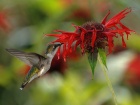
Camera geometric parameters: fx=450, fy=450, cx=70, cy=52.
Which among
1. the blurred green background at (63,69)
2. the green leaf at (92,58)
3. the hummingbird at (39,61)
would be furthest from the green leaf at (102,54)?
the blurred green background at (63,69)

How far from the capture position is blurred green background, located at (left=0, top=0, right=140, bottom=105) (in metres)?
1.74

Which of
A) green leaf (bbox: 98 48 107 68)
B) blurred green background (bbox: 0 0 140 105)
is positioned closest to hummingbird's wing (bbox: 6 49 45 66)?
green leaf (bbox: 98 48 107 68)

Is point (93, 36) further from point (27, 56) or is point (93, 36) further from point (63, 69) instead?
point (63, 69)

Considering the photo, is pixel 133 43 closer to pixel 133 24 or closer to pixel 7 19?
pixel 133 24

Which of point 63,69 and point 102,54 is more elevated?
point 102,54

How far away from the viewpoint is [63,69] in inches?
79.0

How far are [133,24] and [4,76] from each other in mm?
713

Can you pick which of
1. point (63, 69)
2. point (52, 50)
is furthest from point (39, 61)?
point (63, 69)

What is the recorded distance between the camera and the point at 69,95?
1685 millimetres

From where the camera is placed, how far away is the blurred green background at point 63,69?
174 centimetres

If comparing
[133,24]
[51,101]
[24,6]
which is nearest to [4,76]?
[51,101]

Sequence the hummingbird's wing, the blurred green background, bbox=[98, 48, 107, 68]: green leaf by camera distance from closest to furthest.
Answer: bbox=[98, 48, 107, 68]: green leaf < the hummingbird's wing < the blurred green background

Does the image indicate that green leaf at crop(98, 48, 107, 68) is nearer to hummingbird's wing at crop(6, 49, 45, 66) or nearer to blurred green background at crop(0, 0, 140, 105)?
hummingbird's wing at crop(6, 49, 45, 66)

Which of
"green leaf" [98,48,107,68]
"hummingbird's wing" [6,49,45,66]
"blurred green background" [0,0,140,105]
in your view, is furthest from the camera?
"blurred green background" [0,0,140,105]
